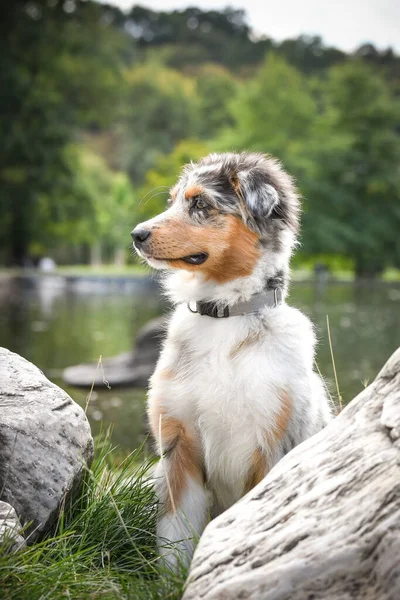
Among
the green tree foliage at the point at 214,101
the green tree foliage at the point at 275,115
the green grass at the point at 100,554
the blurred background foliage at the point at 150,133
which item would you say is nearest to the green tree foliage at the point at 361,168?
the blurred background foliage at the point at 150,133

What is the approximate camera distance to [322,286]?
36.6m

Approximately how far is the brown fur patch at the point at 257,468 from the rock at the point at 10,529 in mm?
1089

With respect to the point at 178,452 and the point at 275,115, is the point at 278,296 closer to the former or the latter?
the point at 178,452

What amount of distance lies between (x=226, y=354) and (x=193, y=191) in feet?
2.72

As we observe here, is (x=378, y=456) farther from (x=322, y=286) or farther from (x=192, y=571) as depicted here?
(x=322, y=286)

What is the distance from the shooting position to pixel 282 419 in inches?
135

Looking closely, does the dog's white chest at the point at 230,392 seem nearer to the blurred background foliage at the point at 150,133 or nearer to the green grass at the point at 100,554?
the green grass at the point at 100,554

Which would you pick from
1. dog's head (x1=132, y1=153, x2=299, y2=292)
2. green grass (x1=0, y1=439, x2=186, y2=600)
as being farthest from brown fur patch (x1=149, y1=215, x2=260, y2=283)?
green grass (x1=0, y1=439, x2=186, y2=600)

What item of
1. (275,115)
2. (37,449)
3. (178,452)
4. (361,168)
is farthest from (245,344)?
(361,168)

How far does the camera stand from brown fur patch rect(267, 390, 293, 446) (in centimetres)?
343

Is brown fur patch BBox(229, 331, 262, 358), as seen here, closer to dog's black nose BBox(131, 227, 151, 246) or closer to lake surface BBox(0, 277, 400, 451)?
dog's black nose BBox(131, 227, 151, 246)

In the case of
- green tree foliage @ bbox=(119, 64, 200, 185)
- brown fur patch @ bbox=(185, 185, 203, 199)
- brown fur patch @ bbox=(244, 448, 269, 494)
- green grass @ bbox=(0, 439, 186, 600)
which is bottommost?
green grass @ bbox=(0, 439, 186, 600)

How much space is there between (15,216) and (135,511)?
3393cm

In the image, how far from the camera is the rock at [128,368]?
13.9m
